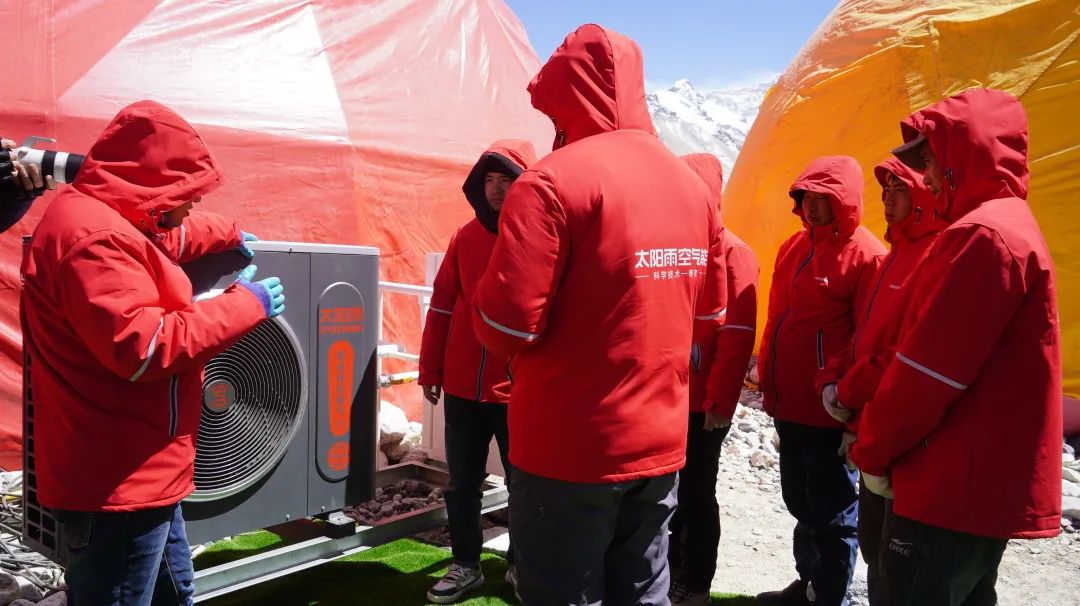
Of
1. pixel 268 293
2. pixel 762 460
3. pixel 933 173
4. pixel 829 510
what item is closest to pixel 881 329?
pixel 933 173

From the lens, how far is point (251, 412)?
9.75 ft

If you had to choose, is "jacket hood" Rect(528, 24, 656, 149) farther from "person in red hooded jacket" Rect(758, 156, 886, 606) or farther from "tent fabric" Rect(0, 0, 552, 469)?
"tent fabric" Rect(0, 0, 552, 469)

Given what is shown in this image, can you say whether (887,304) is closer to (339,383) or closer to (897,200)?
(897,200)

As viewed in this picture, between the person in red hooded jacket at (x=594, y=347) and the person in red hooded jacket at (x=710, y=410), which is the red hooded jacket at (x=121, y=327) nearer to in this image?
the person in red hooded jacket at (x=594, y=347)

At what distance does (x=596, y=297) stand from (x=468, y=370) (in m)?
1.54

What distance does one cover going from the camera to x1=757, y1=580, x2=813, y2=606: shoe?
3650mm

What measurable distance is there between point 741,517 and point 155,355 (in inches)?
148

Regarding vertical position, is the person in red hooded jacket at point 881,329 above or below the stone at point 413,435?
above

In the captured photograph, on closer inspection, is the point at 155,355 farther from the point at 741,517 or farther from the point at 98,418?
the point at 741,517

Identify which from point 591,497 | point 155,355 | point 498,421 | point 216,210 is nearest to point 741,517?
point 498,421

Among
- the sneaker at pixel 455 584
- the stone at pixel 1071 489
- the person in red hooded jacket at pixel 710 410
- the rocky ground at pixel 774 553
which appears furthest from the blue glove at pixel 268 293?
the stone at pixel 1071 489

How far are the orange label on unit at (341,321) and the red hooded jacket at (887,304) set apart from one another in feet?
5.93

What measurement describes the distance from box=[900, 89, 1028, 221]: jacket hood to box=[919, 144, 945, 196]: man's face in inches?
1.2

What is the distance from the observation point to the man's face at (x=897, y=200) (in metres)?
3.19
